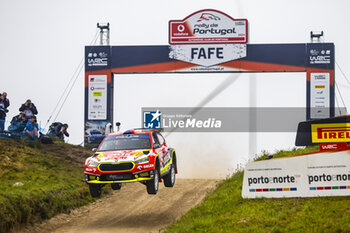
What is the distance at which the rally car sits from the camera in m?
12.2

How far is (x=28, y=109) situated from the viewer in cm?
2133

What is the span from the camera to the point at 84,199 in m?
18.3

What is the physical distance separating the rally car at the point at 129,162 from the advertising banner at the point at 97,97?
14.4 metres

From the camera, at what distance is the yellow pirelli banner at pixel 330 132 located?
11281 millimetres

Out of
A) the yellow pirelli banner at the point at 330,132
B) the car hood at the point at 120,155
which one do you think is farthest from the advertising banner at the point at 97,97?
the yellow pirelli banner at the point at 330,132

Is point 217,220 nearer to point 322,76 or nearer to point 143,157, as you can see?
point 143,157

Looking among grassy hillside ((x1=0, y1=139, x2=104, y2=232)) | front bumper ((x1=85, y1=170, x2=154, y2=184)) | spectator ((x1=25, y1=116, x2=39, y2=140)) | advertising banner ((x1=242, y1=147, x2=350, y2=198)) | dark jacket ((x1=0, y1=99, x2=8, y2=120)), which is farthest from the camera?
spectator ((x1=25, y1=116, x2=39, y2=140))

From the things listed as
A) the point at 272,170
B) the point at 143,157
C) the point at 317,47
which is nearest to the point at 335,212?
the point at 272,170

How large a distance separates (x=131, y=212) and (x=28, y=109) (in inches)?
314

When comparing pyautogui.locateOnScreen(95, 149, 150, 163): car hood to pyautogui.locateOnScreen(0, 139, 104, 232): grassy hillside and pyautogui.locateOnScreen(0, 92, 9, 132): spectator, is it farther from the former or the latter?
pyautogui.locateOnScreen(0, 92, 9, 132): spectator

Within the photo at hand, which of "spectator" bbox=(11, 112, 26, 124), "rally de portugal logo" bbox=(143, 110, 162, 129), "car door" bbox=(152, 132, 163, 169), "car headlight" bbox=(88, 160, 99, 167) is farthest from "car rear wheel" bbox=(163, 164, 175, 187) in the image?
"spectator" bbox=(11, 112, 26, 124)

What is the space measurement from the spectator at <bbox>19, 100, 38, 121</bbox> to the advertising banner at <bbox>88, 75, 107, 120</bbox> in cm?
648

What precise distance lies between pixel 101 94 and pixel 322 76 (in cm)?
1292

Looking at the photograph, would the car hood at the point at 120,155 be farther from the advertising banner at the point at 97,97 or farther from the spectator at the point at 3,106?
the advertising banner at the point at 97,97
